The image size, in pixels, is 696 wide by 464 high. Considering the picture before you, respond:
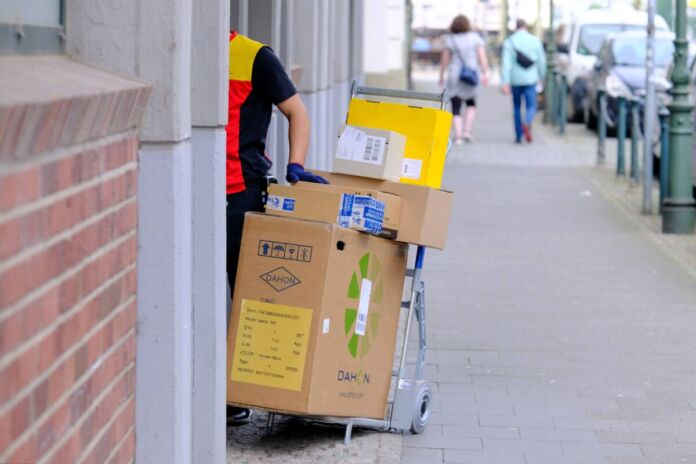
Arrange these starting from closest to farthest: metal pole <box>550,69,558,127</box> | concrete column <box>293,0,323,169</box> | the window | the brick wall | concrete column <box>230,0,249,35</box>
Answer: the brick wall
the window
concrete column <box>230,0,249,35</box>
concrete column <box>293,0,323,169</box>
metal pole <box>550,69,558,127</box>

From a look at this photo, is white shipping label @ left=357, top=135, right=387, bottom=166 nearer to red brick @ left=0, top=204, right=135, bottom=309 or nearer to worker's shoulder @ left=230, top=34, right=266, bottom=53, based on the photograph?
→ worker's shoulder @ left=230, top=34, right=266, bottom=53

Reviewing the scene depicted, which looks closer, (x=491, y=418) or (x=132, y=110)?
(x=132, y=110)

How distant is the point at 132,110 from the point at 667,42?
21.8m

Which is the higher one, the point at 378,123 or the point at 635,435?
the point at 378,123

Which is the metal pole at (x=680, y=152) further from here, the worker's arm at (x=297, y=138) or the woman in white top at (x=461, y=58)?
the woman in white top at (x=461, y=58)

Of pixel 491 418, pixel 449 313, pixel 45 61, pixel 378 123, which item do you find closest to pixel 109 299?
pixel 45 61

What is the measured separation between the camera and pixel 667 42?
2434cm

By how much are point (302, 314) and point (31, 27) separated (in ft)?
7.21

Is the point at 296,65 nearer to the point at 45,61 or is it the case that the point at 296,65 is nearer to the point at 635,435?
the point at 635,435

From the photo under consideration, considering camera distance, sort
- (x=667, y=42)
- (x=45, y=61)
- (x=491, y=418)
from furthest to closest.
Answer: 1. (x=667, y=42)
2. (x=491, y=418)
3. (x=45, y=61)

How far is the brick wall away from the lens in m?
2.46

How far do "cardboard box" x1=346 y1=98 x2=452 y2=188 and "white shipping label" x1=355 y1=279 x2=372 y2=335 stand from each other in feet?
1.53

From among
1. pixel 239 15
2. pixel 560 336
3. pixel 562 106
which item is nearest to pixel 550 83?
pixel 562 106

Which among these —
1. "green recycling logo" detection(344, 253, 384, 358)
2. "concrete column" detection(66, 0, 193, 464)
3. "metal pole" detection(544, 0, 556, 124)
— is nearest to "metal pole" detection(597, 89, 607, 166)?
"metal pole" detection(544, 0, 556, 124)
